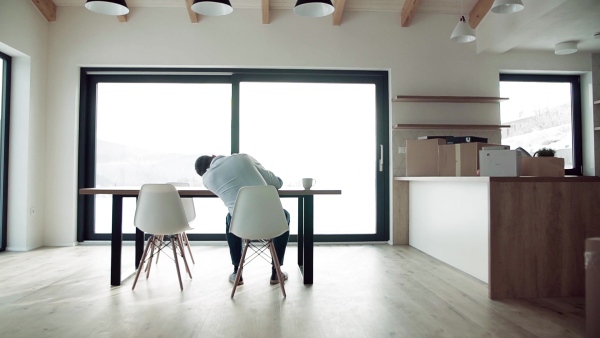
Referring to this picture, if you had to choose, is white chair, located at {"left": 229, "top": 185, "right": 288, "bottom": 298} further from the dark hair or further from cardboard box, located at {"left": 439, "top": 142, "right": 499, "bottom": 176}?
cardboard box, located at {"left": 439, "top": 142, "right": 499, "bottom": 176}

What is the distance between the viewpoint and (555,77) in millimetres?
5391

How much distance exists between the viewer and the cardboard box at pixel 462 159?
12.6 ft

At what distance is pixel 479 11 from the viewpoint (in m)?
4.89

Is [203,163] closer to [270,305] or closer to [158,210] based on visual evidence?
[158,210]

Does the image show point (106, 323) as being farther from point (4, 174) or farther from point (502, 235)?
point (4, 174)

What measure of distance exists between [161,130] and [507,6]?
4.06m

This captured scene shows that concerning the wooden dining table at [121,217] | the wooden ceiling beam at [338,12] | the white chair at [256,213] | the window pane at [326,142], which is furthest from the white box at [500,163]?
the wooden ceiling beam at [338,12]

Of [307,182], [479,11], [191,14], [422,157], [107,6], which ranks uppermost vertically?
[479,11]

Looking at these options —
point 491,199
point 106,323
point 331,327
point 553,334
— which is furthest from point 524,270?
point 106,323

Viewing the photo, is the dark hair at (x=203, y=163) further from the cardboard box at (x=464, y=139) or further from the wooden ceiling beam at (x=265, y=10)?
the cardboard box at (x=464, y=139)

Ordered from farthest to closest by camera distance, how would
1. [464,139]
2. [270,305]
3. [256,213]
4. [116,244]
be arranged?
[464,139], [116,244], [256,213], [270,305]

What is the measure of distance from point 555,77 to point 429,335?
481cm

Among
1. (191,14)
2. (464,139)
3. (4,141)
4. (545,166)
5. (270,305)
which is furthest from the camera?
(191,14)

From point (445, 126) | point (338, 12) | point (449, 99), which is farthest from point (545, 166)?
point (338, 12)
